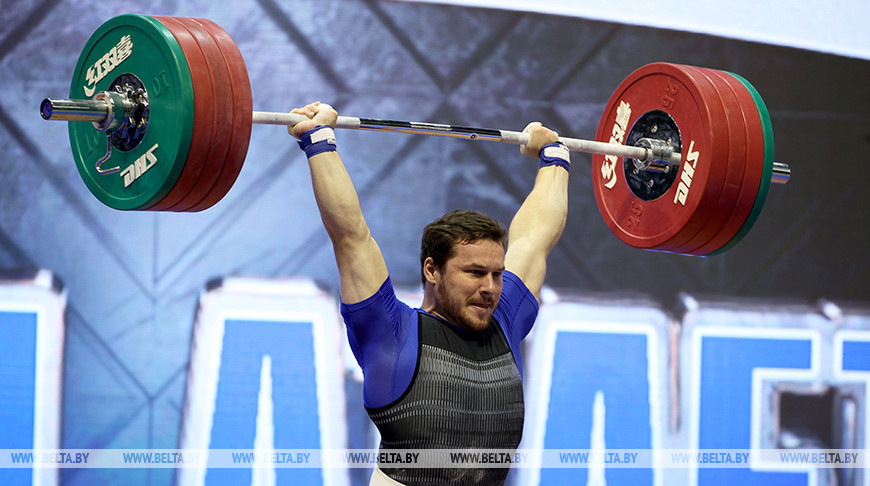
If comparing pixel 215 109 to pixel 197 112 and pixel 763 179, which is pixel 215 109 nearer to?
pixel 197 112

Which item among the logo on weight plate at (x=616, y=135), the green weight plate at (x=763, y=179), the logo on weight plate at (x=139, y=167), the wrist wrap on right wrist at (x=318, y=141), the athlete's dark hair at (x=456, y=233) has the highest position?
the logo on weight plate at (x=616, y=135)

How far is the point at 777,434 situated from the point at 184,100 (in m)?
3.57

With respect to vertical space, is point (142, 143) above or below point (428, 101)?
below

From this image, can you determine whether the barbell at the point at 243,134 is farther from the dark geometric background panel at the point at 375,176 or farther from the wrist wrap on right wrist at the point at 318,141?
the dark geometric background panel at the point at 375,176

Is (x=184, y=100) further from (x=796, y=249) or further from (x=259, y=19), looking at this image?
(x=796, y=249)

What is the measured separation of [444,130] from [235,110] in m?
0.69

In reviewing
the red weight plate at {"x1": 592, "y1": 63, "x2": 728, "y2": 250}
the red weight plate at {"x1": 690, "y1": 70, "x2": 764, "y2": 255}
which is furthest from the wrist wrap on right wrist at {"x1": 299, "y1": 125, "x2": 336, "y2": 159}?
the red weight plate at {"x1": 690, "y1": 70, "x2": 764, "y2": 255}

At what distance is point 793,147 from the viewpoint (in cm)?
445

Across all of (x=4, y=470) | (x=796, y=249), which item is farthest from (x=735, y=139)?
(x=4, y=470)

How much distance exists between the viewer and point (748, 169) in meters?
2.58

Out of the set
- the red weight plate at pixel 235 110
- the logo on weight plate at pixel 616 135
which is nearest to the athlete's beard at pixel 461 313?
the red weight plate at pixel 235 110

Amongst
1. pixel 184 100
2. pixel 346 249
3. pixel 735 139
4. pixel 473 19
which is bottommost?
pixel 346 249

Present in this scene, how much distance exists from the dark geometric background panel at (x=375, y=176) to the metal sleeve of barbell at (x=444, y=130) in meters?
1.25

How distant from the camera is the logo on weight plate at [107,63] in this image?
223cm
